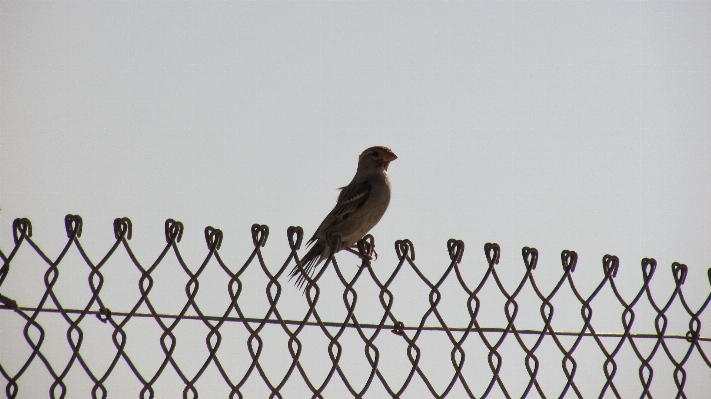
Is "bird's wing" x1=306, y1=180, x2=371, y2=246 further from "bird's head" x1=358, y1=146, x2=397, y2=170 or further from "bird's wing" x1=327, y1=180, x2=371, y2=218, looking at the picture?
"bird's head" x1=358, y1=146, x2=397, y2=170

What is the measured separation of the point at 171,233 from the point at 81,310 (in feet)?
1.37

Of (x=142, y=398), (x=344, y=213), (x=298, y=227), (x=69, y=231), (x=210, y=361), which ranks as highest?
(x=344, y=213)

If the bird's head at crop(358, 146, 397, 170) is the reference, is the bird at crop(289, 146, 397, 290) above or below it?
below

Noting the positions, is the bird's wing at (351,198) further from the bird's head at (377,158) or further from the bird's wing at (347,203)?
the bird's head at (377,158)

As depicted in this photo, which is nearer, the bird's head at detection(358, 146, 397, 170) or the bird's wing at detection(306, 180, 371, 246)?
the bird's wing at detection(306, 180, 371, 246)

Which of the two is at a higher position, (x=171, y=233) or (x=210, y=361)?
(x=171, y=233)

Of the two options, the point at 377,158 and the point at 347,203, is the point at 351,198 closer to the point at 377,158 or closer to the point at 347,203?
the point at 347,203

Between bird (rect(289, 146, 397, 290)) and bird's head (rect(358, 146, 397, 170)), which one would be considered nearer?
bird (rect(289, 146, 397, 290))

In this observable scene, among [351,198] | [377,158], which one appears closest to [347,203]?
[351,198]

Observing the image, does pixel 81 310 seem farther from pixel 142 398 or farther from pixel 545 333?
pixel 545 333

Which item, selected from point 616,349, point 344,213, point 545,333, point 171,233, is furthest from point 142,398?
point 344,213

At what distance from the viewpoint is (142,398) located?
9.07 ft

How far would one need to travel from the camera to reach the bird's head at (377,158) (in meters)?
7.94

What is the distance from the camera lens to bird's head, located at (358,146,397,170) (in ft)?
26.1
